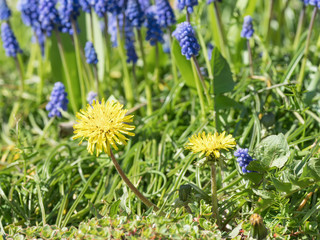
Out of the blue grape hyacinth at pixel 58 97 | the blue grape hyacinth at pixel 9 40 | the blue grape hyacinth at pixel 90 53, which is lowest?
the blue grape hyacinth at pixel 58 97

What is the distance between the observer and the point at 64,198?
253 cm

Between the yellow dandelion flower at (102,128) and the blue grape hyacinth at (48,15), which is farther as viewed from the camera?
the blue grape hyacinth at (48,15)

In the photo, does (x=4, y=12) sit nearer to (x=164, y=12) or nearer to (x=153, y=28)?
(x=153, y=28)

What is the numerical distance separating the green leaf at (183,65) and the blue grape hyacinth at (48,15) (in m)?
0.93

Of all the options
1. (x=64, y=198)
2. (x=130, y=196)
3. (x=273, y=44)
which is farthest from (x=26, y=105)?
(x=273, y=44)

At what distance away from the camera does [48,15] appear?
3.04 meters

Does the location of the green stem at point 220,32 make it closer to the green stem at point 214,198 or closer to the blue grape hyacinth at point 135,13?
the blue grape hyacinth at point 135,13

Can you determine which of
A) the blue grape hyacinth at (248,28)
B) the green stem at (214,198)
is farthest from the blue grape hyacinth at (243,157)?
the blue grape hyacinth at (248,28)

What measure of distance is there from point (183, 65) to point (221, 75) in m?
0.31

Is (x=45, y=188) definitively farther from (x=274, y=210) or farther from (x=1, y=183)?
(x=274, y=210)

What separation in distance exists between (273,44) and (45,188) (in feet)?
7.65

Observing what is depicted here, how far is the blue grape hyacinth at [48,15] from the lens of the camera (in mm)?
2993

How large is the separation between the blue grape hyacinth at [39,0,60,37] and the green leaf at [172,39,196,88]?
0.93 m

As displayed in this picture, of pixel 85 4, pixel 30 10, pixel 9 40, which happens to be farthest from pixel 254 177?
pixel 9 40
